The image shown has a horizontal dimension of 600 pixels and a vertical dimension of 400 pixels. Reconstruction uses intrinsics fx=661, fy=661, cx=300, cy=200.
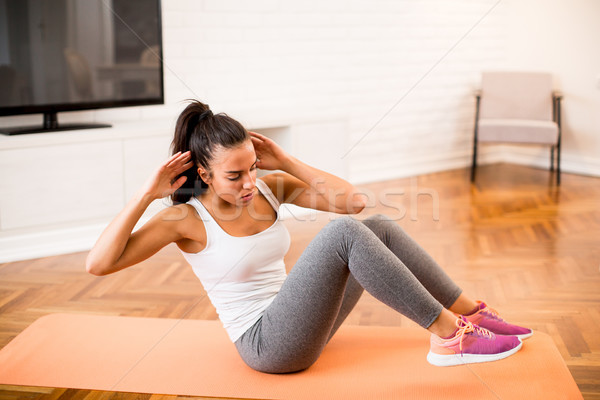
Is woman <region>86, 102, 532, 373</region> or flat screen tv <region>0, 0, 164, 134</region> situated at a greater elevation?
flat screen tv <region>0, 0, 164, 134</region>

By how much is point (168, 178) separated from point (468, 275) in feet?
5.57

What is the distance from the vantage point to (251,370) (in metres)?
1.91

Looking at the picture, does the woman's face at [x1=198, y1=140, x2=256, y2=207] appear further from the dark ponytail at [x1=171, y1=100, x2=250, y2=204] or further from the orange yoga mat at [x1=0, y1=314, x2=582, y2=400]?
the orange yoga mat at [x1=0, y1=314, x2=582, y2=400]

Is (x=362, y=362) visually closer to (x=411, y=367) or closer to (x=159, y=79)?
(x=411, y=367)

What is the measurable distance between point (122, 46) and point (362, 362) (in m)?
2.42

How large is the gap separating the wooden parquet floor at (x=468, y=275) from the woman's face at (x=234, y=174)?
23.6 inches

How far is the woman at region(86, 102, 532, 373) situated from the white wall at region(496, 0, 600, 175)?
12.6ft

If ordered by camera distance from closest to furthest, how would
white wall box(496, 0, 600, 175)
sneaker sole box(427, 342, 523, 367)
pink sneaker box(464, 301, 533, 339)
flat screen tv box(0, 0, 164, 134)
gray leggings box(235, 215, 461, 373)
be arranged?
gray leggings box(235, 215, 461, 373), sneaker sole box(427, 342, 523, 367), pink sneaker box(464, 301, 533, 339), flat screen tv box(0, 0, 164, 134), white wall box(496, 0, 600, 175)

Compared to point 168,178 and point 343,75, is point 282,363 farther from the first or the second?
point 343,75

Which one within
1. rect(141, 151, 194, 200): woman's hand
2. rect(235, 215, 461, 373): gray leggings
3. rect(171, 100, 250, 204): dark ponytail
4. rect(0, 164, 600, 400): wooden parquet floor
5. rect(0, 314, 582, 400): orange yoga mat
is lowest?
rect(0, 164, 600, 400): wooden parquet floor

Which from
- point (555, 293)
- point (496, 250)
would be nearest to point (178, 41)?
point (496, 250)

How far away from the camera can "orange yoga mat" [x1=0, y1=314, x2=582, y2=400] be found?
1.79 m

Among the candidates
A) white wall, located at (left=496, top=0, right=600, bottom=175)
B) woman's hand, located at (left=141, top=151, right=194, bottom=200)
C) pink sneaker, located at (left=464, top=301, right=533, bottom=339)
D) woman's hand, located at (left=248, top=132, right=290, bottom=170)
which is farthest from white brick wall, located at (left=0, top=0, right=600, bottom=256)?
pink sneaker, located at (left=464, top=301, right=533, bottom=339)

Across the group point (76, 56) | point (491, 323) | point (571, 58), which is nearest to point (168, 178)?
point (491, 323)
